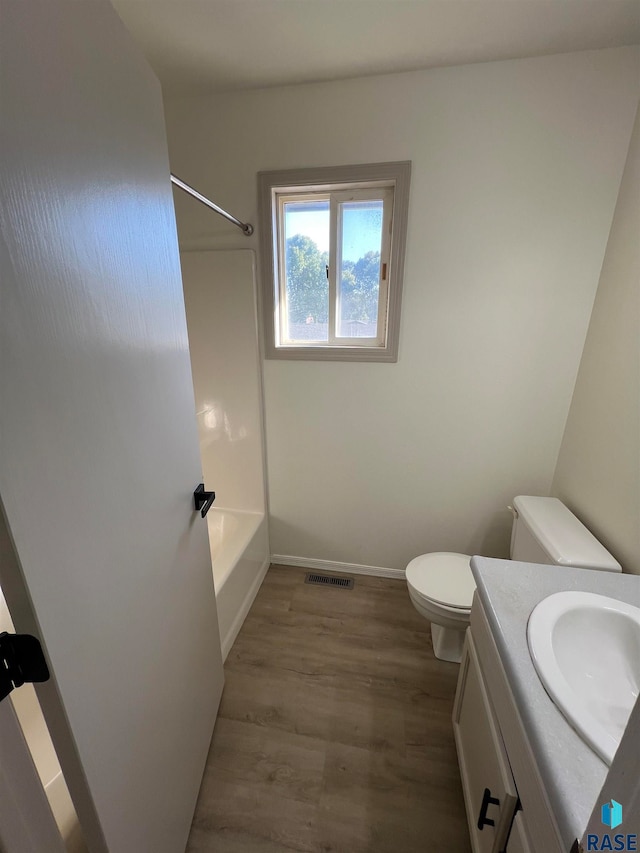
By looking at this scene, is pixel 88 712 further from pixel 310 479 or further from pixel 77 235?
pixel 310 479

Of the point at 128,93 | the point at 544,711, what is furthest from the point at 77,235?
the point at 544,711

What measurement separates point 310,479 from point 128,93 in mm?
1711

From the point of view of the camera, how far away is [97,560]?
68cm

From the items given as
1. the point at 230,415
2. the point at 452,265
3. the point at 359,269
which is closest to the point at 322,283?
the point at 359,269

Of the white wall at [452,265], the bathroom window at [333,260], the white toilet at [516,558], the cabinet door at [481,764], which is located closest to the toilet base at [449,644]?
the white toilet at [516,558]

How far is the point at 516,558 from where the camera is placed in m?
1.60

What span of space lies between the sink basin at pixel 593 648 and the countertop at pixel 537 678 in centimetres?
3

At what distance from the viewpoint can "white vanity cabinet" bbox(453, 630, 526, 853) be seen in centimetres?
77

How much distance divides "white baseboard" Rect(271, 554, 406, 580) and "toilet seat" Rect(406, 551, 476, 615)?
1.59 feet

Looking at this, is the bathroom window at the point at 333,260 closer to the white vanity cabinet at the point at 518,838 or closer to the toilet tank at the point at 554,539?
the toilet tank at the point at 554,539

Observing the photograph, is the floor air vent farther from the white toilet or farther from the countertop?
the countertop

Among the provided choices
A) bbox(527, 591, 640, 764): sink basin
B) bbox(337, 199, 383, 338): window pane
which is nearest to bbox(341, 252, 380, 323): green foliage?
bbox(337, 199, 383, 338): window pane

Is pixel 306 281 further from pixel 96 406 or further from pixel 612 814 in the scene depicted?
pixel 612 814

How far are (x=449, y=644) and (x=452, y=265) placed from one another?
67.3 inches
